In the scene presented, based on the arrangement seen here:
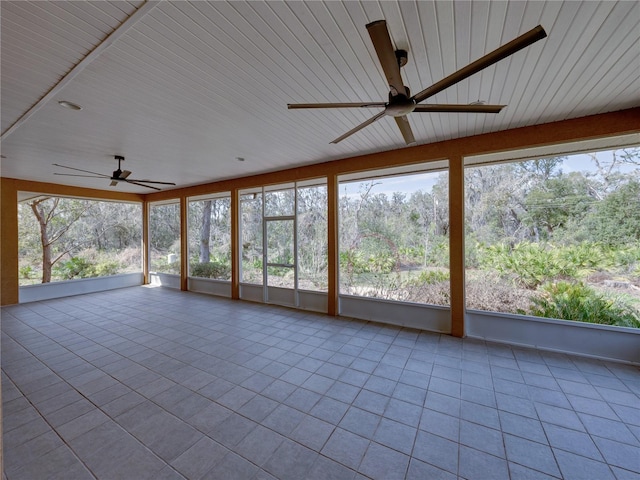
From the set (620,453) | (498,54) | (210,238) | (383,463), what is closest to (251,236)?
(210,238)

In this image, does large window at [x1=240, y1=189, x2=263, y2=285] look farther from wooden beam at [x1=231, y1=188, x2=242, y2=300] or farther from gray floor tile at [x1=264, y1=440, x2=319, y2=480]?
gray floor tile at [x1=264, y1=440, x2=319, y2=480]

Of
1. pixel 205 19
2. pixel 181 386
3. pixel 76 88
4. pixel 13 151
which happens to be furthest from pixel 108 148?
pixel 181 386

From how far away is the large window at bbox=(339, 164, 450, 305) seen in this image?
14.3 feet

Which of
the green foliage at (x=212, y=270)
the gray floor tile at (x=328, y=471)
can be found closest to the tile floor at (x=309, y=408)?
the gray floor tile at (x=328, y=471)

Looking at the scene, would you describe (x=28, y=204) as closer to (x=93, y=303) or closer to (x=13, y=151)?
(x=93, y=303)

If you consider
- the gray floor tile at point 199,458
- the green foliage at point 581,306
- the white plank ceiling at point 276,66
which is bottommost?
the gray floor tile at point 199,458

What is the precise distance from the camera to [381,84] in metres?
2.56

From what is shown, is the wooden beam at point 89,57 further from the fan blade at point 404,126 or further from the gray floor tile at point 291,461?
the gray floor tile at point 291,461

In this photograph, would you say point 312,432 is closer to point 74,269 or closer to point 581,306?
point 581,306

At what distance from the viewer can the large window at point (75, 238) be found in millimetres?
6750

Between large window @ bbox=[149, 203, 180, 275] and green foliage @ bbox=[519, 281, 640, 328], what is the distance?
27.0 ft

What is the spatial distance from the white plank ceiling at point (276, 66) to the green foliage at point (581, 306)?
2.20 metres

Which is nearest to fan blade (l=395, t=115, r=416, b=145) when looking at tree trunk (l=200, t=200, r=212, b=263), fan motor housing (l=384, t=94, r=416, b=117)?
fan motor housing (l=384, t=94, r=416, b=117)

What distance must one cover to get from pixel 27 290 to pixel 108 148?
4.80 metres
